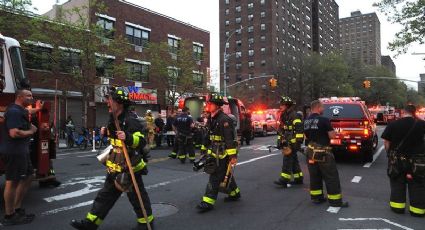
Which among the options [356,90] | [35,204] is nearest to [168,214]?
[35,204]

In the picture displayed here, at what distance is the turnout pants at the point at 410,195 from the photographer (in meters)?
6.17

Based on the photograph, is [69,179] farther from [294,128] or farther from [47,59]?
[47,59]

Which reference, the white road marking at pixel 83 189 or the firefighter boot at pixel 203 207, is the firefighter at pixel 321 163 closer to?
the firefighter boot at pixel 203 207

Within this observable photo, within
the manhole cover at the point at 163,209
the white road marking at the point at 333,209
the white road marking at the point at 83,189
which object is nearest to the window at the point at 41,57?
the white road marking at the point at 83,189

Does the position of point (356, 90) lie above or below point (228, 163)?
above

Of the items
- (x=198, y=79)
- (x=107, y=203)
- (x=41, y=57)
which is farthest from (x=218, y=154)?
(x=198, y=79)

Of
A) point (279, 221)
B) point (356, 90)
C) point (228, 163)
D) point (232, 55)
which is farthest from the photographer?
point (232, 55)

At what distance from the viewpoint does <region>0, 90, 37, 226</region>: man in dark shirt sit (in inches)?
227

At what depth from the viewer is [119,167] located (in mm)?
5109

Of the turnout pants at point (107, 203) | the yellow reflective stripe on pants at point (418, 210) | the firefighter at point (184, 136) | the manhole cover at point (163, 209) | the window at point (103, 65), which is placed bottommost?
the manhole cover at point (163, 209)

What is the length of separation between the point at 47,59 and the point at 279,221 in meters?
21.4

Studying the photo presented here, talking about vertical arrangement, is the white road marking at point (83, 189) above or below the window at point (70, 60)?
below

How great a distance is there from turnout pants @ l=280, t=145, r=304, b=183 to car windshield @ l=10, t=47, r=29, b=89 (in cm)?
546

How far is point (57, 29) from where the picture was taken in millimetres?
22094
